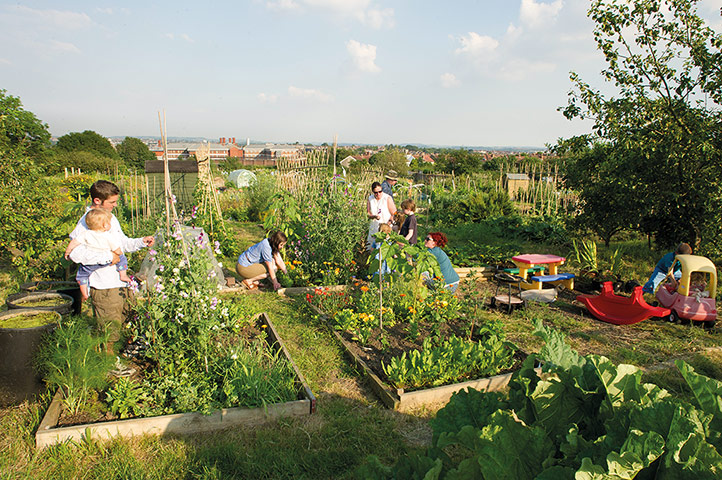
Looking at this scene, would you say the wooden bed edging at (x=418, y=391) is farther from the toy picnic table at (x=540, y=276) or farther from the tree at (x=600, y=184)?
the tree at (x=600, y=184)

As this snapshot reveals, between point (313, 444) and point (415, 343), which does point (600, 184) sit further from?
point (313, 444)

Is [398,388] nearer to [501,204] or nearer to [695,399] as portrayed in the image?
[695,399]

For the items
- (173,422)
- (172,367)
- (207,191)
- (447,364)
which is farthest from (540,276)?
(207,191)

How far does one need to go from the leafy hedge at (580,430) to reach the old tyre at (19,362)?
3.00 metres

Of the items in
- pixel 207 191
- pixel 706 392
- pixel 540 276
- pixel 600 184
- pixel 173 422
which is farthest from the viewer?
pixel 207 191

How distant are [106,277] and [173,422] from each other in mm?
1626

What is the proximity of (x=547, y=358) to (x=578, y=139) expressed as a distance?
6.48 meters

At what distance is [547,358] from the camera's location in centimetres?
183

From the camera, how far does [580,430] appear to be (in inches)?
63.3

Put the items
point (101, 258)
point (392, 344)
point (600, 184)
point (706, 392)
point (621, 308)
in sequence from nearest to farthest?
1. point (706, 392)
2. point (101, 258)
3. point (392, 344)
4. point (621, 308)
5. point (600, 184)

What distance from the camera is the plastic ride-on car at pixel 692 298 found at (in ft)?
17.7

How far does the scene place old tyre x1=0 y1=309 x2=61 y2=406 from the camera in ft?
10.7

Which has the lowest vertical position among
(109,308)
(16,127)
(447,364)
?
(447,364)

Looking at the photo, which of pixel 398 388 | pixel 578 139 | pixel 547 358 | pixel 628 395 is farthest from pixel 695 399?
pixel 578 139
